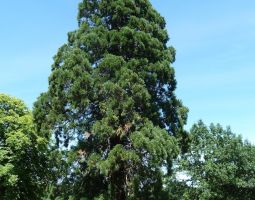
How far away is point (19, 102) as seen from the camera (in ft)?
105

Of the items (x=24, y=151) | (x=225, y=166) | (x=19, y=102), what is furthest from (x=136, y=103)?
(x=225, y=166)

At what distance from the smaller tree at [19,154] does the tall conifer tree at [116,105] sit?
7.86 metres

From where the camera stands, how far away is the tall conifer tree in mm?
18656

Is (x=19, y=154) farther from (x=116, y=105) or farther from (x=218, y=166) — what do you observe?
(x=218, y=166)

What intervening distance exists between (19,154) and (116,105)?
40.8 feet

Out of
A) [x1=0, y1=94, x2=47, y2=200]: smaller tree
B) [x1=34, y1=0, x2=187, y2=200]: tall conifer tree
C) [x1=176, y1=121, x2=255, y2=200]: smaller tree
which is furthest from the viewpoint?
[x1=176, y1=121, x2=255, y2=200]: smaller tree

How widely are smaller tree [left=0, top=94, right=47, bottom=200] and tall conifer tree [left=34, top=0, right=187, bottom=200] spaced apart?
7857mm

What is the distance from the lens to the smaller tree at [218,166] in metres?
40.7

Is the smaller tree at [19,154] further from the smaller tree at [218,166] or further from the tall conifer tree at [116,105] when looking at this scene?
the smaller tree at [218,166]

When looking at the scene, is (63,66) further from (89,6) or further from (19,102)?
(19,102)

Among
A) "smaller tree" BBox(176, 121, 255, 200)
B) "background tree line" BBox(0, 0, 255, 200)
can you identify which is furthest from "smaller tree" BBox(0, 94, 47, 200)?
"smaller tree" BBox(176, 121, 255, 200)

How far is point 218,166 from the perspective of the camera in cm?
4072

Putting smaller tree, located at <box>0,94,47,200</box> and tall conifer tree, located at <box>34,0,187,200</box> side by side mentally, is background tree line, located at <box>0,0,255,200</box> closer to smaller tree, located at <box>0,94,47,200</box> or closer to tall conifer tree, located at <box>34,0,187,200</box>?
tall conifer tree, located at <box>34,0,187,200</box>

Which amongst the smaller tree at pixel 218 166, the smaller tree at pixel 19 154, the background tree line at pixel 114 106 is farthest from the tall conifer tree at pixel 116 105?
the smaller tree at pixel 218 166
